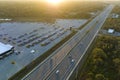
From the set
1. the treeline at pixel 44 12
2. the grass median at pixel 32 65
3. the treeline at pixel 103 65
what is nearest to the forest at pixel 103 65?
the treeline at pixel 103 65

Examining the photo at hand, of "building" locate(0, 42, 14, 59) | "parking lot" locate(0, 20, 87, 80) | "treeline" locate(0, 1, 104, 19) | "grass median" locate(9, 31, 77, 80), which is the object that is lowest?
"treeline" locate(0, 1, 104, 19)

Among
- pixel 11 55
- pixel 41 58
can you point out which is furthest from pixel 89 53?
pixel 11 55

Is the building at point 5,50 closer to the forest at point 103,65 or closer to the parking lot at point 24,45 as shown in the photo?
the parking lot at point 24,45

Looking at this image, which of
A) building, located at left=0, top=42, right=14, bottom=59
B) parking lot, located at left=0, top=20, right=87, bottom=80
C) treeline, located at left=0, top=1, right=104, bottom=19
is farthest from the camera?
treeline, located at left=0, top=1, right=104, bottom=19

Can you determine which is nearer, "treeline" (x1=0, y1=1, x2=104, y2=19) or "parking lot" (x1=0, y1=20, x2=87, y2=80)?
"parking lot" (x1=0, y1=20, x2=87, y2=80)

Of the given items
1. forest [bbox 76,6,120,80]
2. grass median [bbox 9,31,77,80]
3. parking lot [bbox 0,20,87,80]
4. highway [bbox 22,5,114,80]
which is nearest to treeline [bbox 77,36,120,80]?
forest [bbox 76,6,120,80]

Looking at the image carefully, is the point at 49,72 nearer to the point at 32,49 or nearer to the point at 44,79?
the point at 44,79

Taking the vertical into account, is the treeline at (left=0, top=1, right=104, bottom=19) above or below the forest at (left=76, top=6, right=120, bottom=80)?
below

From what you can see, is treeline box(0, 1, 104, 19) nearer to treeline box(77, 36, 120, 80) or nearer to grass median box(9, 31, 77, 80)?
grass median box(9, 31, 77, 80)
